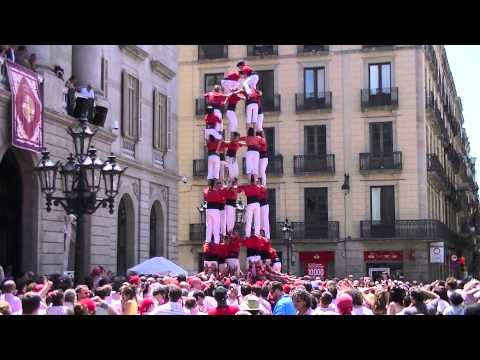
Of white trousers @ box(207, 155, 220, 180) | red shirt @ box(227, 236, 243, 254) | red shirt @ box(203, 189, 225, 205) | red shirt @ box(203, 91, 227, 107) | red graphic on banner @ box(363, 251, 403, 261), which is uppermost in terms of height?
red shirt @ box(203, 91, 227, 107)

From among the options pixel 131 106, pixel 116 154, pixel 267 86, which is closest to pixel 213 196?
pixel 116 154

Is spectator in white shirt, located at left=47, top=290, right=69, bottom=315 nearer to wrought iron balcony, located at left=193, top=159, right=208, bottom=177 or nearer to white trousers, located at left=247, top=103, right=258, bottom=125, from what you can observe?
white trousers, located at left=247, top=103, right=258, bottom=125

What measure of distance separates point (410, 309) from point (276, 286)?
3201mm

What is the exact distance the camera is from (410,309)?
9453 mm

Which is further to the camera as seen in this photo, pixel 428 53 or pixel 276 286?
pixel 428 53

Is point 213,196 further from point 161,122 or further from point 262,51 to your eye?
point 262,51

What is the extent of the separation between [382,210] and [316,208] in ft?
11.0

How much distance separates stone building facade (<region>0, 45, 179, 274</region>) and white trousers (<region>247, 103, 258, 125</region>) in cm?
530

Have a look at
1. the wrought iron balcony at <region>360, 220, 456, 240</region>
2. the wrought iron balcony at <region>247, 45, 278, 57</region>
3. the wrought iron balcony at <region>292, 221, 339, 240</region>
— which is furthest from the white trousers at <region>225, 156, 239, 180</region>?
the wrought iron balcony at <region>247, 45, 278, 57</region>

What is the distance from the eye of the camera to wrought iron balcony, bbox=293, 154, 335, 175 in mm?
41750
